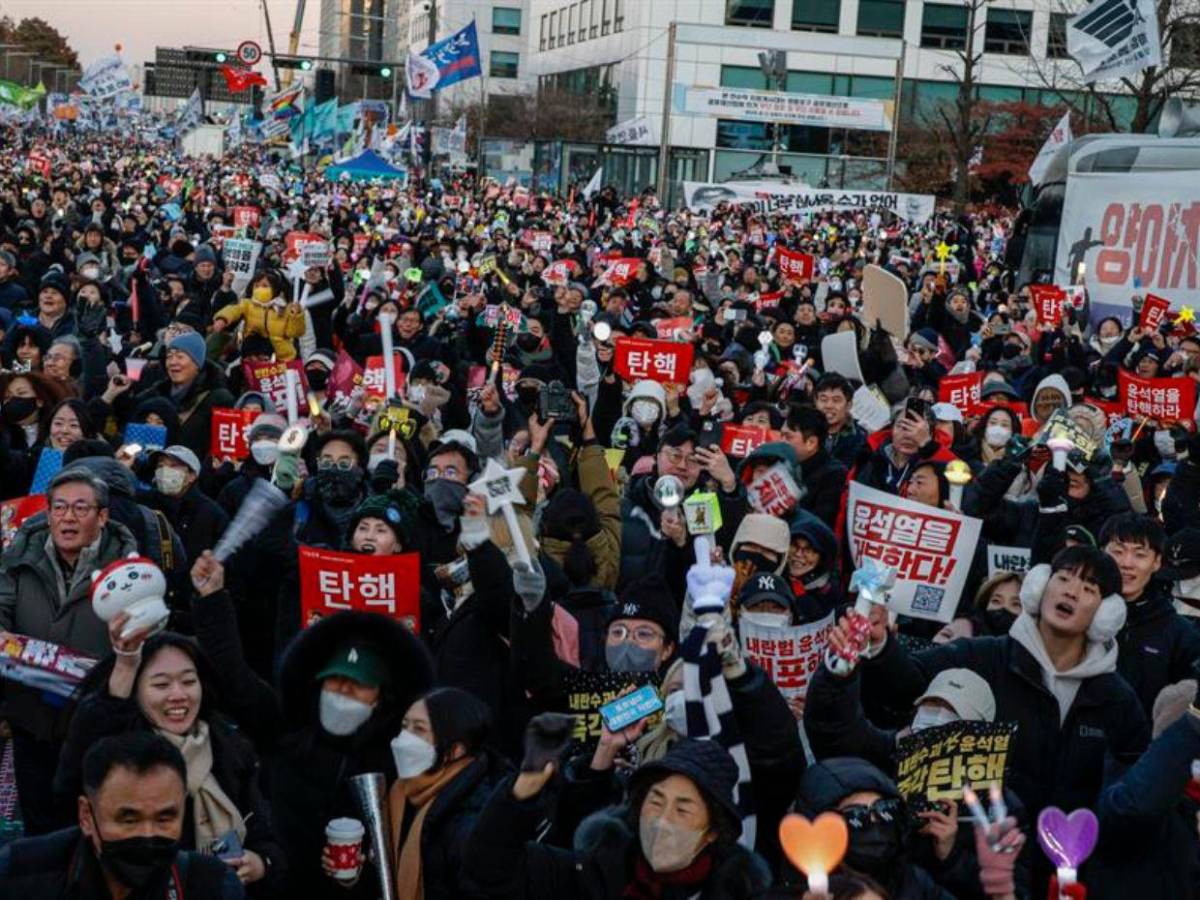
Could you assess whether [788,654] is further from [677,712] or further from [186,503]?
[186,503]

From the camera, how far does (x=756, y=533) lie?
20.0 feet

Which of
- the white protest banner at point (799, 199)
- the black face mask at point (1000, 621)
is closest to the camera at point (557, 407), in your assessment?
the black face mask at point (1000, 621)

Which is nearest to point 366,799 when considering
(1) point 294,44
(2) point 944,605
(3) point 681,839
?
(3) point 681,839

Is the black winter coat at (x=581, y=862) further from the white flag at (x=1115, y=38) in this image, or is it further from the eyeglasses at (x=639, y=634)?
the white flag at (x=1115, y=38)

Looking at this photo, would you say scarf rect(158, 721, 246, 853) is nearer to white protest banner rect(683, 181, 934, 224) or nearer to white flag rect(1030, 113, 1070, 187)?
white flag rect(1030, 113, 1070, 187)

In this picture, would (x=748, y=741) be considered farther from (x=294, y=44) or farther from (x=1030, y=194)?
(x=294, y=44)

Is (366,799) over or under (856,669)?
under

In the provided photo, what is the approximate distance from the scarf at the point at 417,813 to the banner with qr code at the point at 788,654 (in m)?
1.23

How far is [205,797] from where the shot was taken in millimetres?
4355

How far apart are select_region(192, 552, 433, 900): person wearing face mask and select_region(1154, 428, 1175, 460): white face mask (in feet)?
21.1

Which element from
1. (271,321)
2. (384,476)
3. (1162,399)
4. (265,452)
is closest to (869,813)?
(384,476)

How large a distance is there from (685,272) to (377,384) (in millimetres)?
9826

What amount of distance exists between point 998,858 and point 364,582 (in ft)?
Result: 8.38

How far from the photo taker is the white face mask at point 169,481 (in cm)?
702
